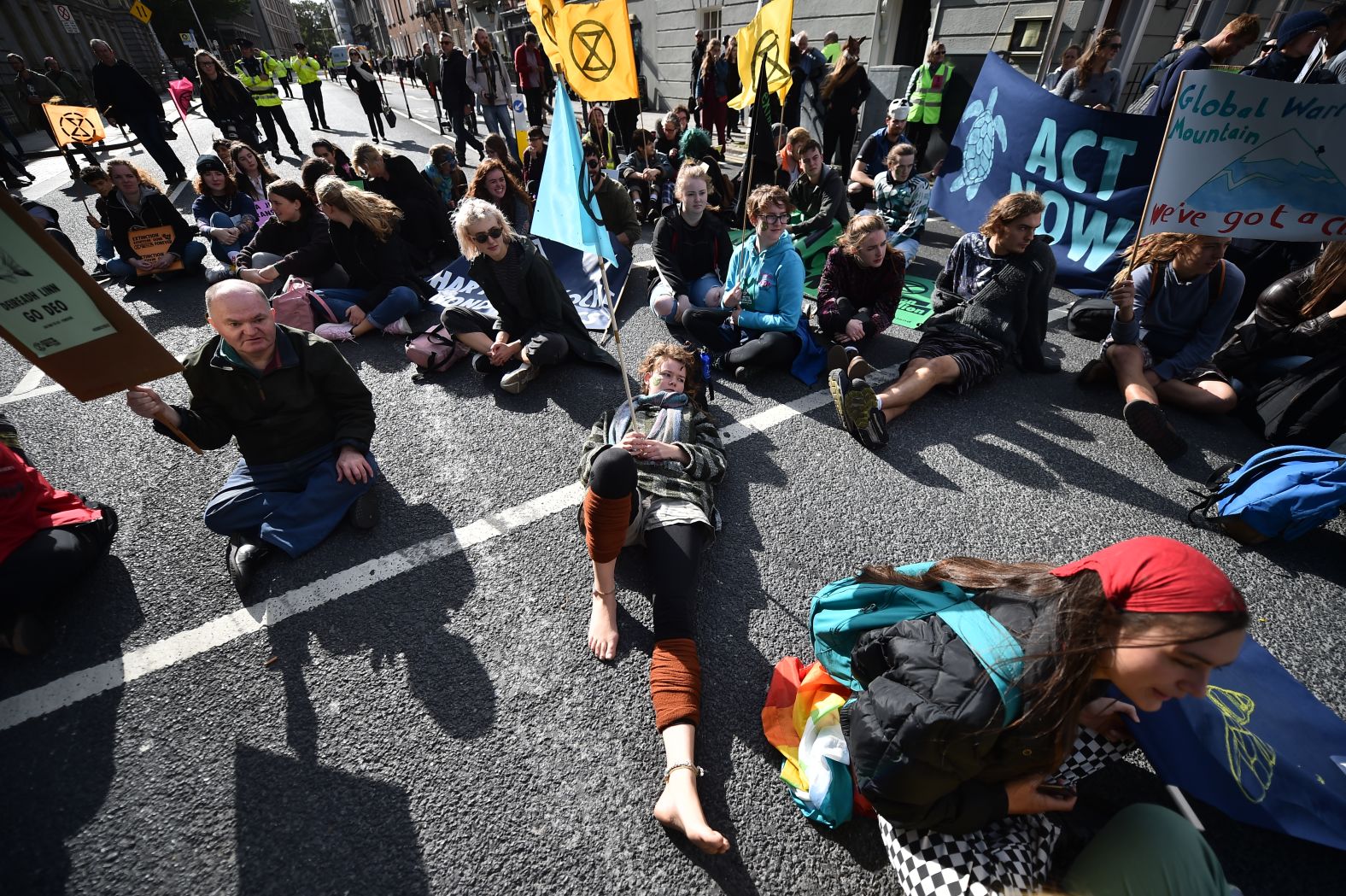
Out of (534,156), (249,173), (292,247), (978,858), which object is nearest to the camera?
(978,858)

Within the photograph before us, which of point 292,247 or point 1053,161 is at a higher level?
point 1053,161

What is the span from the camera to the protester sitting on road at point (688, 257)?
4.93 meters

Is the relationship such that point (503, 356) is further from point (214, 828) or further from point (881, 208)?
point (881, 208)

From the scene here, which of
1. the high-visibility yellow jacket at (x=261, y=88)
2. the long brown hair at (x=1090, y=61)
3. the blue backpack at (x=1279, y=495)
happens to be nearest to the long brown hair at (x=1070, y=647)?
the blue backpack at (x=1279, y=495)

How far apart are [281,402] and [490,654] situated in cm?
174

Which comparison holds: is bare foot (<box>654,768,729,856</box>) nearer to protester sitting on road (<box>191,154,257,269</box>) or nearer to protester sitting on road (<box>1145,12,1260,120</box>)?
protester sitting on road (<box>1145,12,1260,120</box>)

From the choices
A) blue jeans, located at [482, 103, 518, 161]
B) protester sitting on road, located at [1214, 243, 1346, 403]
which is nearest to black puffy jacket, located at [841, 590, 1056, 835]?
protester sitting on road, located at [1214, 243, 1346, 403]

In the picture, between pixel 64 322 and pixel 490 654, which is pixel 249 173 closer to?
pixel 64 322

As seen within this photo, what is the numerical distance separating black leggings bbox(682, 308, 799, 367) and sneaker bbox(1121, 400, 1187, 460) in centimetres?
228

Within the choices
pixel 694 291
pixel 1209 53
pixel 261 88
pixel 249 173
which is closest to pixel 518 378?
pixel 694 291

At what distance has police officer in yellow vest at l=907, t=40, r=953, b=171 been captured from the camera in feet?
26.9

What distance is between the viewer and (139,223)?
20.2ft

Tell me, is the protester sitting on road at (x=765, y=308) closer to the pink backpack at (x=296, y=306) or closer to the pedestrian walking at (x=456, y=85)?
the pink backpack at (x=296, y=306)

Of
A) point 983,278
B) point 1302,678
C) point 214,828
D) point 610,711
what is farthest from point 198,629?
point 983,278
